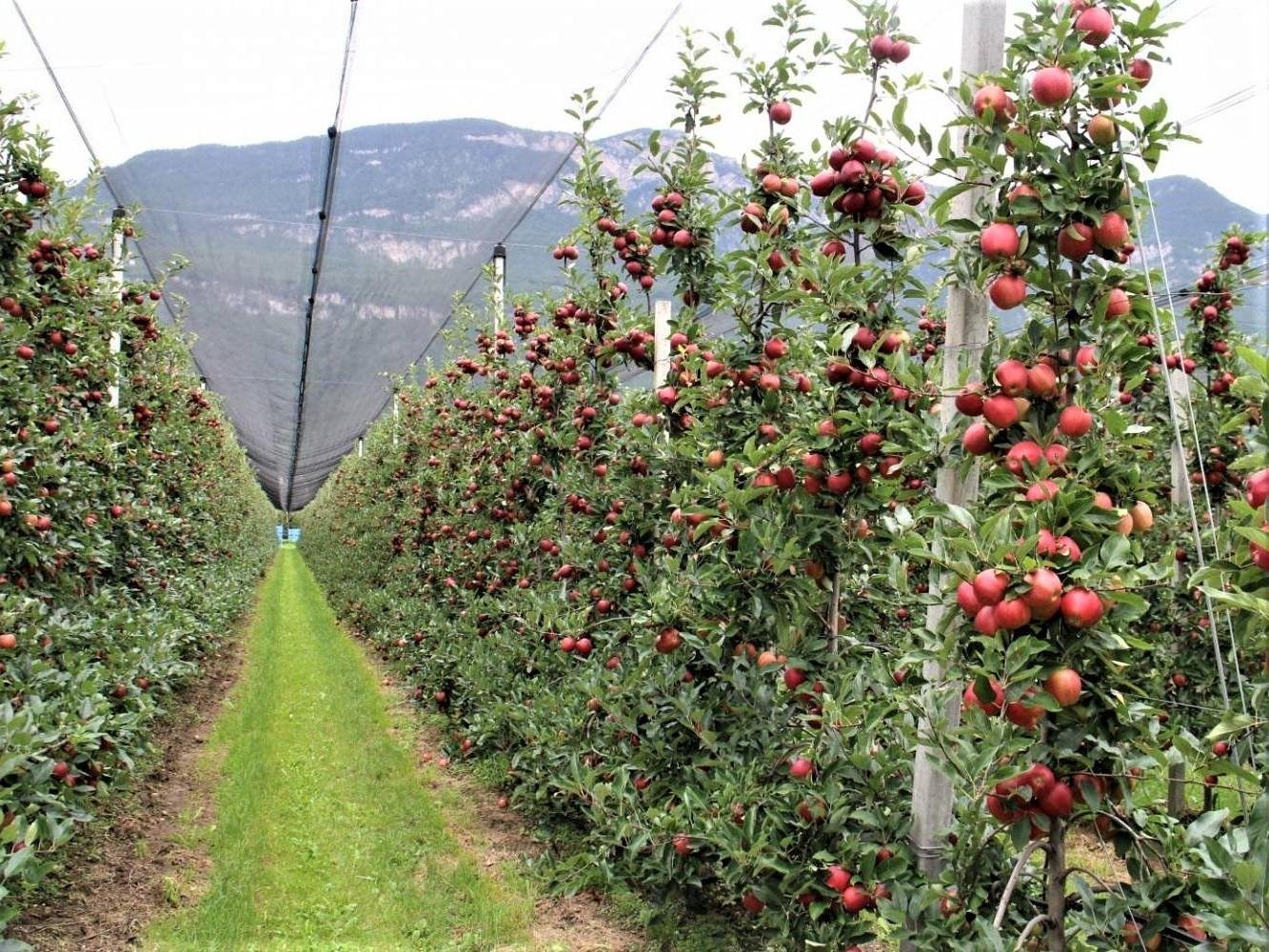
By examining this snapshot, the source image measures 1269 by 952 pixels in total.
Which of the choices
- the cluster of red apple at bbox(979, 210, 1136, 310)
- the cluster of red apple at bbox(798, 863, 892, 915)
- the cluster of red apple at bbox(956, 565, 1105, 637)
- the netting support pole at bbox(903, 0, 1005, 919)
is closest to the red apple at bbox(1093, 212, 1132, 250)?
the cluster of red apple at bbox(979, 210, 1136, 310)

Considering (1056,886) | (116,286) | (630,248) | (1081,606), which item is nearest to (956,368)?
(1081,606)

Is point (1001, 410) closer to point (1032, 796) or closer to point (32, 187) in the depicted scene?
point (1032, 796)

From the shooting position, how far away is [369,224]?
796 cm

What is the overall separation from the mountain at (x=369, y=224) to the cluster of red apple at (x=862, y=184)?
2281 millimetres

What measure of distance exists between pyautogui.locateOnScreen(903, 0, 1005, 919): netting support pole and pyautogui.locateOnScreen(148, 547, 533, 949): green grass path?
2.17 meters

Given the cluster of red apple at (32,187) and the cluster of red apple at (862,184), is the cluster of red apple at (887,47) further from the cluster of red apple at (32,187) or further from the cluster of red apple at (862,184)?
the cluster of red apple at (32,187)

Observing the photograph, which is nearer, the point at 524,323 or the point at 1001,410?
the point at 1001,410

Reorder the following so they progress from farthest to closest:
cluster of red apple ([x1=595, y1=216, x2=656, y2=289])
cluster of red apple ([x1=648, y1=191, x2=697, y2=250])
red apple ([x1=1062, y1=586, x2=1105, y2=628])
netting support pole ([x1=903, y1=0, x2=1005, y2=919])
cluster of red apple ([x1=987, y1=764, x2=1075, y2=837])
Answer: cluster of red apple ([x1=595, y1=216, x2=656, y2=289])
cluster of red apple ([x1=648, y1=191, x2=697, y2=250])
netting support pole ([x1=903, y1=0, x2=1005, y2=919])
cluster of red apple ([x1=987, y1=764, x2=1075, y2=837])
red apple ([x1=1062, y1=586, x2=1105, y2=628])

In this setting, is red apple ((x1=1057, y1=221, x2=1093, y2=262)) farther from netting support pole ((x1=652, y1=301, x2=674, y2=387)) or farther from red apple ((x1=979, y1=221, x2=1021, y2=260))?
netting support pole ((x1=652, y1=301, x2=674, y2=387))

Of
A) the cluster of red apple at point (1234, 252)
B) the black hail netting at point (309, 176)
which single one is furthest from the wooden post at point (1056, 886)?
the black hail netting at point (309, 176)

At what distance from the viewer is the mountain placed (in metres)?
6.18

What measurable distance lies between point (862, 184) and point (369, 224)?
641cm

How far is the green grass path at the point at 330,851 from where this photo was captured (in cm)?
369

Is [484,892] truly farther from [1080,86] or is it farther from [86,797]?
[1080,86]
